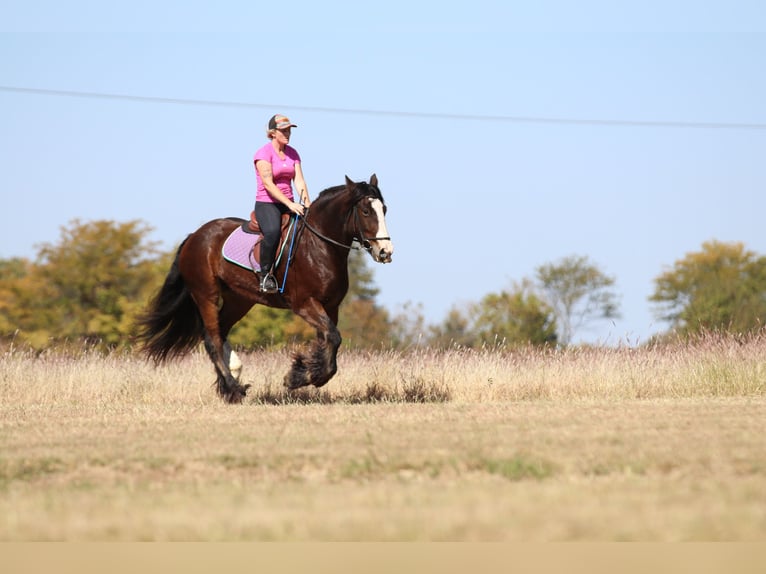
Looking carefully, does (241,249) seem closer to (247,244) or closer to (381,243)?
(247,244)

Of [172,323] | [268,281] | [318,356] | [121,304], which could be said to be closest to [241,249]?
[268,281]

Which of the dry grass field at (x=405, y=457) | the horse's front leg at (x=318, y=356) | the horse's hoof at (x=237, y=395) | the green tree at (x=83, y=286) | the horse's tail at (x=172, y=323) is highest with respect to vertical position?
the green tree at (x=83, y=286)

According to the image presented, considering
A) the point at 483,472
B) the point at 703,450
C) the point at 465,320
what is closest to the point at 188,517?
the point at 483,472

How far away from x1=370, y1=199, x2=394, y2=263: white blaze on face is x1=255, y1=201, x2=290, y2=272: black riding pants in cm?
129

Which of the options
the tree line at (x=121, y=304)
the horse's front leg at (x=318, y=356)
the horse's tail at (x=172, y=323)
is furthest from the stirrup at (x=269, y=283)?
the tree line at (x=121, y=304)

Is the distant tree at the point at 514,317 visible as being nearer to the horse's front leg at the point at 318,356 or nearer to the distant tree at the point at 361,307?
the distant tree at the point at 361,307

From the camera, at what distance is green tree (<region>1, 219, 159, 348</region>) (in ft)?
214

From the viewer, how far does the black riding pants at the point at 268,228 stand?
13.6 meters

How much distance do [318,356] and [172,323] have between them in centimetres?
330

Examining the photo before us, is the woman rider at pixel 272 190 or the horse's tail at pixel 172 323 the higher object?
the woman rider at pixel 272 190

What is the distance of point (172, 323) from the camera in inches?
620

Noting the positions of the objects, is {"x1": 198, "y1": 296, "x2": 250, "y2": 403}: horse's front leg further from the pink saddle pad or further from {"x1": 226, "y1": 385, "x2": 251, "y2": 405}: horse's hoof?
the pink saddle pad

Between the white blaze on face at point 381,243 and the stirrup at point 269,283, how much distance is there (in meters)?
1.40

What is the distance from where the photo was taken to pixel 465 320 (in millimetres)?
81688
